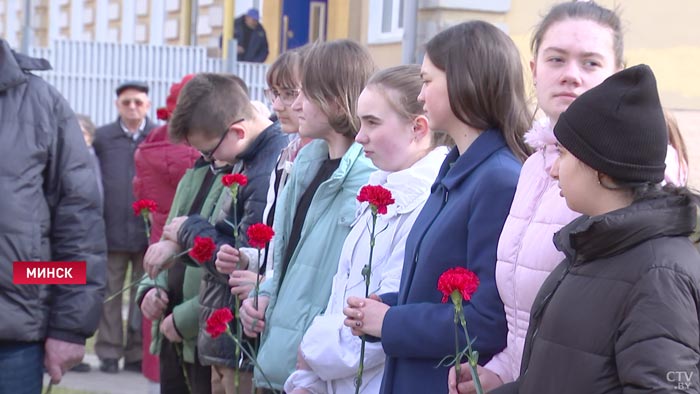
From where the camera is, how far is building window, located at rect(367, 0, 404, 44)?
45.7 ft

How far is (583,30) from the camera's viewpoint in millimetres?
3332

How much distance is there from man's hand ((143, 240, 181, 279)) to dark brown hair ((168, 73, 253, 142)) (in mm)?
487

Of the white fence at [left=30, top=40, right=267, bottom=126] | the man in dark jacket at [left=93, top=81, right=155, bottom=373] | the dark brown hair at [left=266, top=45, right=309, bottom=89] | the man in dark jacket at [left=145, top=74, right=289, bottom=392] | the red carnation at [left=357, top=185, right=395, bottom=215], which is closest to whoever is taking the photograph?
the red carnation at [left=357, top=185, right=395, bottom=215]

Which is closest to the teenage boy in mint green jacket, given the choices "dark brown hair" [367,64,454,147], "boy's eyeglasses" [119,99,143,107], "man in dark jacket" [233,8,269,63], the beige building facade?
"dark brown hair" [367,64,454,147]

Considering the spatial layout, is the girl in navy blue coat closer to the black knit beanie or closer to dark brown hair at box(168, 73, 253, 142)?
the black knit beanie

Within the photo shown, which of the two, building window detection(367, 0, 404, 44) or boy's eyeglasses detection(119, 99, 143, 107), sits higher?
building window detection(367, 0, 404, 44)

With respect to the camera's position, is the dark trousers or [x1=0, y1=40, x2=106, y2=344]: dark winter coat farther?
the dark trousers

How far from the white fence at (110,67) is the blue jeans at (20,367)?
38.8ft

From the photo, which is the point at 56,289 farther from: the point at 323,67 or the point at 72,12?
the point at 72,12

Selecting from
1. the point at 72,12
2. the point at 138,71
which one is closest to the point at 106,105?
the point at 138,71

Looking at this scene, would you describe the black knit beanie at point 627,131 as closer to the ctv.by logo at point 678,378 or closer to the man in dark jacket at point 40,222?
the ctv.by logo at point 678,378

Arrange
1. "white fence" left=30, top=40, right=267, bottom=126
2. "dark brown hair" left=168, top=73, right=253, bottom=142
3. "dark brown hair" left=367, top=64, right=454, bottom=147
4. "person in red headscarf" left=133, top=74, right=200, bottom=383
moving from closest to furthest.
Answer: "dark brown hair" left=367, top=64, right=454, bottom=147
"dark brown hair" left=168, top=73, right=253, bottom=142
"person in red headscarf" left=133, top=74, right=200, bottom=383
"white fence" left=30, top=40, right=267, bottom=126

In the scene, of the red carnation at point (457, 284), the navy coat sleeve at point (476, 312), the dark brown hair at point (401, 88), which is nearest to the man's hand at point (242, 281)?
the dark brown hair at point (401, 88)

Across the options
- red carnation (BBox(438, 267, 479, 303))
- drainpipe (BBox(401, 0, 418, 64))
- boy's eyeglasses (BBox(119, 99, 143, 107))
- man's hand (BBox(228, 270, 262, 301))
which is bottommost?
man's hand (BBox(228, 270, 262, 301))
